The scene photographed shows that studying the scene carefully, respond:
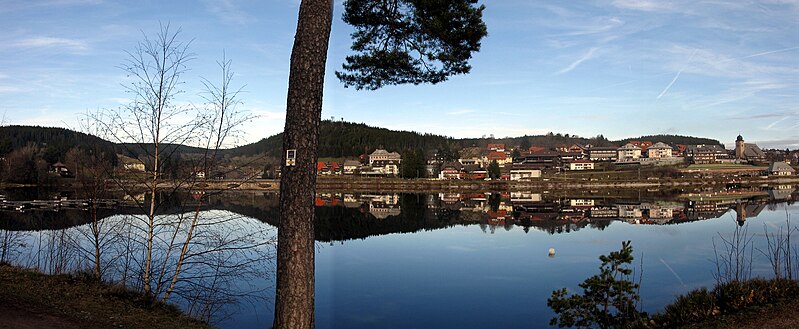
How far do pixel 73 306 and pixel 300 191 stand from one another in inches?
127

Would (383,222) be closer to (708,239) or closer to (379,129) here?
(708,239)

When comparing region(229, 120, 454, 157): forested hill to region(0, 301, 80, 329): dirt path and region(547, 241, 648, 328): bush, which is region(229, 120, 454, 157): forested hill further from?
region(0, 301, 80, 329): dirt path

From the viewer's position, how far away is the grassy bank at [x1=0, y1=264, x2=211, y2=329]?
489 centimetres

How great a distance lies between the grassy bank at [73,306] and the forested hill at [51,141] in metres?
1.86

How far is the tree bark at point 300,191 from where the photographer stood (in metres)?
4.36

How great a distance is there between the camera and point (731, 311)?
6.13m

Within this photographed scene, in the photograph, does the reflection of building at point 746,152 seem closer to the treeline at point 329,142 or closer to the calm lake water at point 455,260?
the treeline at point 329,142

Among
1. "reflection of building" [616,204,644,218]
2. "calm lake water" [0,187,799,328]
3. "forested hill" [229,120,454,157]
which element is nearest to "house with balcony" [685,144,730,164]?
"forested hill" [229,120,454,157]

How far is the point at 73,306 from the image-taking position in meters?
5.57

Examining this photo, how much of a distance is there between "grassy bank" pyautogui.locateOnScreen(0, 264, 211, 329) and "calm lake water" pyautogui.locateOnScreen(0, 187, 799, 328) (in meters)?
0.74

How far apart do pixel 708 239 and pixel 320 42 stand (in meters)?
20.5

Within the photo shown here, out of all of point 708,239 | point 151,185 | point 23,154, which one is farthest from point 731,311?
point 23,154

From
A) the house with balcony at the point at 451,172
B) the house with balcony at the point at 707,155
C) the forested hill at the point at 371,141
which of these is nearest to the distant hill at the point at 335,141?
the forested hill at the point at 371,141

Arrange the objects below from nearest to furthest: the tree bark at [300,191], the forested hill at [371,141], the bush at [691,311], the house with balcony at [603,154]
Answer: the tree bark at [300,191] → the bush at [691,311] → the forested hill at [371,141] → the house with balcony at [603,154]
